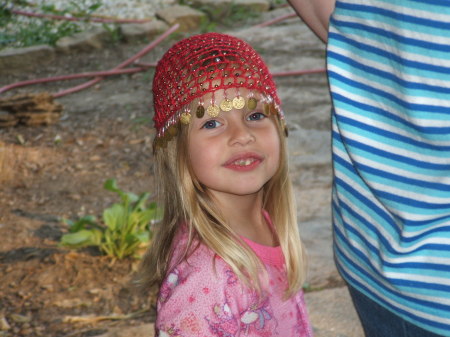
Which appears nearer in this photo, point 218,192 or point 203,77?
point 203,77

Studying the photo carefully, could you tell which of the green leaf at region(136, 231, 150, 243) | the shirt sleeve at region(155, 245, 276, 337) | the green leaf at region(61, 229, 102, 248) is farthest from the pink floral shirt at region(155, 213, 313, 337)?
the green leaf at region(61, 229, 102, 248)

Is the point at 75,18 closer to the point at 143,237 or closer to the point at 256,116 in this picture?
the point at 143,237

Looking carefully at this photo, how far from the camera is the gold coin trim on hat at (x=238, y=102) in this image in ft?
5.99

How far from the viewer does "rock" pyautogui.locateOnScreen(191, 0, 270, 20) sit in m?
7.84

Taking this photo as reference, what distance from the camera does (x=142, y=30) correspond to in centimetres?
727

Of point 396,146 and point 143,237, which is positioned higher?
point 396,146

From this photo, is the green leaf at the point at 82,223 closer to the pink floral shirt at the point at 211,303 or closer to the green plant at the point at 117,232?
the green plant at the point at 117,232

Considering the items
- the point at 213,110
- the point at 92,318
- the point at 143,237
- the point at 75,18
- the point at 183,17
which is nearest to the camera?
the point at 213,110

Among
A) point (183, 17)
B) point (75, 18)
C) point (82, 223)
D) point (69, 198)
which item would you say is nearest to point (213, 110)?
point (82, 223)

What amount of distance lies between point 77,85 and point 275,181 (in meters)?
4.20

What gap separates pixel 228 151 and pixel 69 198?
228cm

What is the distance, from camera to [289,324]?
195 centimetres

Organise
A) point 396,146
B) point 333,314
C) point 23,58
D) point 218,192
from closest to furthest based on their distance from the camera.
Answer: point 396,146 → point 218,192 → point 333,314 → point 23,58

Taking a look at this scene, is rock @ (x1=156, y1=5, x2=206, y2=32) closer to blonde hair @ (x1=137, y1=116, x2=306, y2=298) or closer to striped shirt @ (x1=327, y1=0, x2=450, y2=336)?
blonde hair @ (x1=137, y1=116, x2=306, y2=298)
